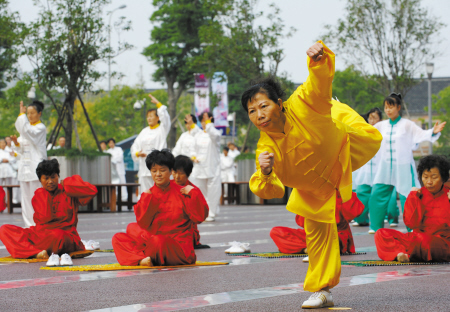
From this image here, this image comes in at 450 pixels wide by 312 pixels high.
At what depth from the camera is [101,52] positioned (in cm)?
1794

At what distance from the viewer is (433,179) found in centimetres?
643

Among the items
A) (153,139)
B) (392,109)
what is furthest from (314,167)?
(153,139)

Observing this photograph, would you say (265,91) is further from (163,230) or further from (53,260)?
(53,260)

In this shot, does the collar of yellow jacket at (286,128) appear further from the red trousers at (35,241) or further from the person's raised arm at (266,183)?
the red trousers at (35,241)

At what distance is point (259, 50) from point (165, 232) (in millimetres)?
16312

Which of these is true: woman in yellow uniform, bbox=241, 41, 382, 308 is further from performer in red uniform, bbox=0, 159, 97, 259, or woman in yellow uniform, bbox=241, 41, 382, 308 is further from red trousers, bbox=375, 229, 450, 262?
performer in red uniform, bbox=0, 159, 97, 259

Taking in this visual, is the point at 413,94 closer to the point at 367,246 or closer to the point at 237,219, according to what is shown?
the point at 237,219

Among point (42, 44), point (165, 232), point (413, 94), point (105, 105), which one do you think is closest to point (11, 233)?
point (165, 232)

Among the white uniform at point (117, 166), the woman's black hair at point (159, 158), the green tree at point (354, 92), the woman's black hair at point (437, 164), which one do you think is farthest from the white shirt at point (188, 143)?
the green tree at point (354, 92)

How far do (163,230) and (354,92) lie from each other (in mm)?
35333

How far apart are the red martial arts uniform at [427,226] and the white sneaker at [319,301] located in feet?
Result: 8.01

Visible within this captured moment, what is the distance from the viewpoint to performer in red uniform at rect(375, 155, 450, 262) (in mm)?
6371

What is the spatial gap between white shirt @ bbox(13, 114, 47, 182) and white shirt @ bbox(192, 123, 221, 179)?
422 cm

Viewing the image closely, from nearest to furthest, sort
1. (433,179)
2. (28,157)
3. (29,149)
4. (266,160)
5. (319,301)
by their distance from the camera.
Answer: (266,160), (319,301), (433,179), (28,157), (29,149)
